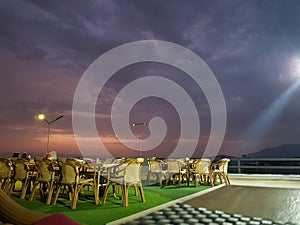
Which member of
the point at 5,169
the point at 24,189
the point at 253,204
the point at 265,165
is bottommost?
the point at 253,204

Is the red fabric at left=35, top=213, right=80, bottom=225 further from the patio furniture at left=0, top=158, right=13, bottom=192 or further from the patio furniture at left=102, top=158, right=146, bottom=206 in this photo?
the patio furniture at left=0, top=158, right=13, bottom=192

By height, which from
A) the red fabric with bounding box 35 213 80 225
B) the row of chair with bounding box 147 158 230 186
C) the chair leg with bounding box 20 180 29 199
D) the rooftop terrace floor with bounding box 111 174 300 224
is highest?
the red fabric with bounding box 35 213 80 225

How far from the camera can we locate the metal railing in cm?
962

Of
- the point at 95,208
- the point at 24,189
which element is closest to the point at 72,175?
the point at 95,208

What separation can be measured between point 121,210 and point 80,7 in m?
7.33

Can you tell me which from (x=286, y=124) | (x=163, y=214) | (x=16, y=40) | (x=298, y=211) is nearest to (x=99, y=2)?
(x=16, y=40)

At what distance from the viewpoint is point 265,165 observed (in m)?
10.1

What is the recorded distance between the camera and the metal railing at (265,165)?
9617 mm

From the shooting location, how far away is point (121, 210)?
3.94 m

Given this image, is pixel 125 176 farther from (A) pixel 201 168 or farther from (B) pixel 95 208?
(A) pixel 201 168

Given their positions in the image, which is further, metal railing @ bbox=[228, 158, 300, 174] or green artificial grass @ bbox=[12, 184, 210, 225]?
metal railing @ bbox=[228, 158, 300, 174]

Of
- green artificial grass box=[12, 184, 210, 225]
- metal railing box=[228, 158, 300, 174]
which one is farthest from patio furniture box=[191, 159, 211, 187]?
metal railing box=[228, 158, 300, 174]

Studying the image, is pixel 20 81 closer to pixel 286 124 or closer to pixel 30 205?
pixel 30 205

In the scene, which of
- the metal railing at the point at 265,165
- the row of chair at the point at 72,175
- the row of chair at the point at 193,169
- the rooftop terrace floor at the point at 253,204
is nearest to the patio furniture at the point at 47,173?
the row of chair at the point at 72,175
